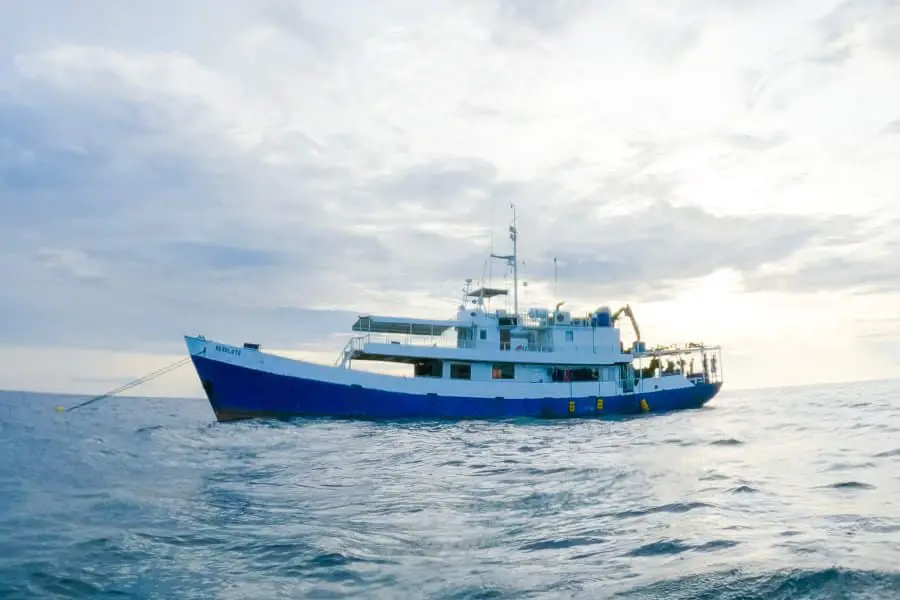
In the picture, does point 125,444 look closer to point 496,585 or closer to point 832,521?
point 496,585

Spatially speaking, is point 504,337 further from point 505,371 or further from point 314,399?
point 314,399

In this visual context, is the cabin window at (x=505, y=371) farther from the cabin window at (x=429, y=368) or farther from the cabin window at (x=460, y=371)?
the cabin window at (x=429, y=368)

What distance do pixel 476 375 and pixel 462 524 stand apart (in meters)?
26.6

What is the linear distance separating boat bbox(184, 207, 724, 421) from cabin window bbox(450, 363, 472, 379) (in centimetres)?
6

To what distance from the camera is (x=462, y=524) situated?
31.9ft

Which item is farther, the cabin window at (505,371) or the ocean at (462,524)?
the cabin window at (505,371)

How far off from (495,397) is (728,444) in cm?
1680

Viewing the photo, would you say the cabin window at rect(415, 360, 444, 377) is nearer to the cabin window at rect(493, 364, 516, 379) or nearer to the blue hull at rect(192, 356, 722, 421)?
the blue hull at rect(192, 356, 722, 421)

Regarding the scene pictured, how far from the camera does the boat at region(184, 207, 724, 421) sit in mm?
32062

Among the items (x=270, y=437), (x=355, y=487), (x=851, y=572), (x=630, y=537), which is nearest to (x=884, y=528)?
(x=851, y=572)

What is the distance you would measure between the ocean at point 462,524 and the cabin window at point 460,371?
1727cm

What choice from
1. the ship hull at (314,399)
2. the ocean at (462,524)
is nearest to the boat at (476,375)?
the ship hull at (314,399)

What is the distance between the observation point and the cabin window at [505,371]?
3669cm

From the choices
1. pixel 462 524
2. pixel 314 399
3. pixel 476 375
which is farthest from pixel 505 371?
pixel 462 524
